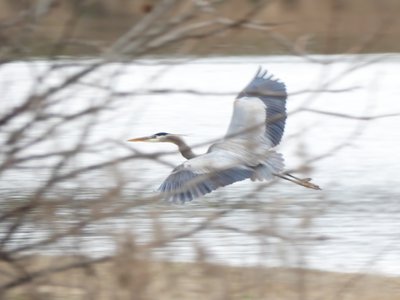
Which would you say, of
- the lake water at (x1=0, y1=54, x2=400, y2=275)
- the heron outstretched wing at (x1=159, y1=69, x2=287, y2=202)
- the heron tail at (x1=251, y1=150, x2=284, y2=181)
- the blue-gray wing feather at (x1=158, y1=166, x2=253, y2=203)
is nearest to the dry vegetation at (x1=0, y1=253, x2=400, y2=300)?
the lake water at (x1=0, y1=54, x2=400, y2=275)

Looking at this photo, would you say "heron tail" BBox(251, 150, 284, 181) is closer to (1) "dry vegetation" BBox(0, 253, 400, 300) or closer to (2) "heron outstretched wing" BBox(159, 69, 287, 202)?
(2) "heron outstretched wing" BBox(159, 69, 287, 202)

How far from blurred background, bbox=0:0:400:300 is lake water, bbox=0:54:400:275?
0.07 feet

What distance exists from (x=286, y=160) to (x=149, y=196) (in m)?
3.51

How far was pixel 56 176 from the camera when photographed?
413cm

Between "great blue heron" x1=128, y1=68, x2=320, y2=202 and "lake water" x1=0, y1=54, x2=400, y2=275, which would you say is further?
"great blue heron" x1=128, y1=68, x2=320, y2=202

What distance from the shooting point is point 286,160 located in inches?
380

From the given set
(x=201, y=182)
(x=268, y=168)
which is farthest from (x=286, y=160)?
(x=201, y=182)

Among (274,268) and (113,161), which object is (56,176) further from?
(274,268)

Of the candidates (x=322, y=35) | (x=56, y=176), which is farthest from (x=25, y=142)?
(x=322, y=35)

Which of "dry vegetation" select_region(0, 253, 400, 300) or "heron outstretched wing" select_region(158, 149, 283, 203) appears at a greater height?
"heron outstretched wing" select_region(158, 149, 283, 203)

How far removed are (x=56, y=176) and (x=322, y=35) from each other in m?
12.6

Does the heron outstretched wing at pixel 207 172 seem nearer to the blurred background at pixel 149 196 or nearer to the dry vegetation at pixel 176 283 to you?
the blurred background at pixel 149 196

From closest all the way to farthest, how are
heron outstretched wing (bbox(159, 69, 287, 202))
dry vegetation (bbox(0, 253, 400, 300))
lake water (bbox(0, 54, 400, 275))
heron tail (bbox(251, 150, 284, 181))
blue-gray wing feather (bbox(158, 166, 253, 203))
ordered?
dry vegetation (bbox(0, 253, 400, 300)), lake water (bbox(0, 54, 400, 275)), heron outstretched wing (bbox(159, 69, 287, 202)), blue-gray wing feather (bbox(158, 166, 253, 203)), heron tail (bbox(251, 150, 284, 181))

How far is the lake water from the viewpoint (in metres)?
4.31
